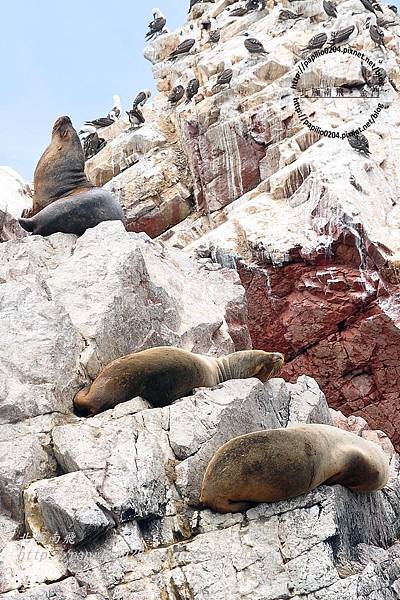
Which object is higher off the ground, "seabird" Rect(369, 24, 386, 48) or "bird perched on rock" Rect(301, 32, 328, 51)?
"bird perched on rock" Rect(301, 32, 328, 51)

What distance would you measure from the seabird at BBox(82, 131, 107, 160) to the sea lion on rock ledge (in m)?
12.5

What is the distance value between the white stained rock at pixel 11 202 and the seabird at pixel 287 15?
12.0m

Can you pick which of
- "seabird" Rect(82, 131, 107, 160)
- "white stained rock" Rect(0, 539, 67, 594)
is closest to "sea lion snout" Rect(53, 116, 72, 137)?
"white stained rock" Rect(0, 539, 67, 594)

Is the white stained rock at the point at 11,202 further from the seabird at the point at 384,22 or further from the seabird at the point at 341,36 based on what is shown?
the seabird at the point at 384,22

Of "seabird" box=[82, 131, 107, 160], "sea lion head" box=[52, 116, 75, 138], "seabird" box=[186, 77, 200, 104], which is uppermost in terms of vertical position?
"sea lion head" box=[52, 116, 75, 138]

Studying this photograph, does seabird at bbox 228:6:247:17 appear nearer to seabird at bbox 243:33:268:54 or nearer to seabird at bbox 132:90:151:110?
seabird at bbox 132:90:151:110

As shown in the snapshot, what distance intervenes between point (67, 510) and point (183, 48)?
941 inches

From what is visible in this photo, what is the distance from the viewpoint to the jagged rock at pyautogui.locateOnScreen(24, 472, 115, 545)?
6508 mm

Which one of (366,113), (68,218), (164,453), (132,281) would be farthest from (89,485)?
(366,113)

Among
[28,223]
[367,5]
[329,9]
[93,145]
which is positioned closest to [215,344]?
[28,223]

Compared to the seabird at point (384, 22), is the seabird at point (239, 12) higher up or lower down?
higher up

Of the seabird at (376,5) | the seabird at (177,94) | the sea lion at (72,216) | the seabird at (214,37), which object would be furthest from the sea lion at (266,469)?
the seabird at (214,37)

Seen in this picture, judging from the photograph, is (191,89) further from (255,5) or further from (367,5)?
(367,5)

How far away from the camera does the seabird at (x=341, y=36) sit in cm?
2250
